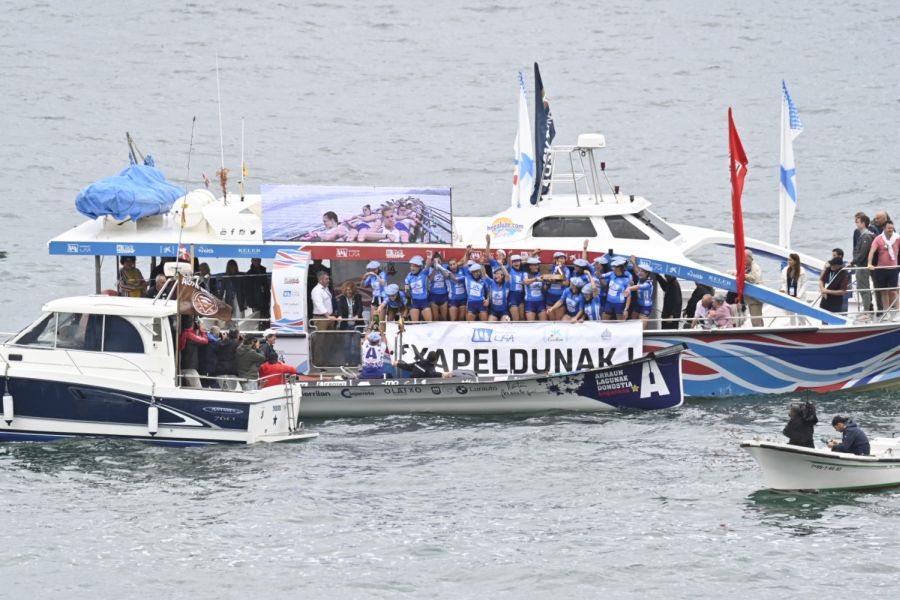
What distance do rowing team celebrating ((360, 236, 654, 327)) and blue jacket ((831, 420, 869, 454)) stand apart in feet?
17.9

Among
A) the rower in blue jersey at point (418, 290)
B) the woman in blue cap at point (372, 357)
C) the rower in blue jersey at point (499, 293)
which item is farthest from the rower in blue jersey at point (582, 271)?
the woman in blue cap at point (372, 357)

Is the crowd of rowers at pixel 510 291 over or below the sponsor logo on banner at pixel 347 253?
below

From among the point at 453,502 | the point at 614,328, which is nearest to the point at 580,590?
the point at 453,502

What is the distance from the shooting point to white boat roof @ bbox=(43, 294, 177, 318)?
26.5 metres

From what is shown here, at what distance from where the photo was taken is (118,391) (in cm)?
2600

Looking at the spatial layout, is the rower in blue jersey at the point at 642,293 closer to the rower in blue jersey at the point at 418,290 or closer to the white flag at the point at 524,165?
the white flag at the point at 524,165

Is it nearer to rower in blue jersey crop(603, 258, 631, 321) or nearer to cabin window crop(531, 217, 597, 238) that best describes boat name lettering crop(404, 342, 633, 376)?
rower in blue jersey crop(603, 258, 631, 321)

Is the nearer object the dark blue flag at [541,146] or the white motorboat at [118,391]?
the white motorboat at [118,391]

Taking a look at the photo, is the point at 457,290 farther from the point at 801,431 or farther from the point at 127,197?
the point at 801,431

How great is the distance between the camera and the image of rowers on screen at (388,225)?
2942 cm

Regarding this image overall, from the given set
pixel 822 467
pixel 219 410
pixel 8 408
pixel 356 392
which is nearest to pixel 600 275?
pixel 356 392

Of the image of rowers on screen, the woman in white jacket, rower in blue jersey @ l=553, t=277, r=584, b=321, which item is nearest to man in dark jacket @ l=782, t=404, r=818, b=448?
the woman in white jacket

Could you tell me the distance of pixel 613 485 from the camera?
80.8 feet

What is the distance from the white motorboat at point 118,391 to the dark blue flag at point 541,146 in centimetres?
684
